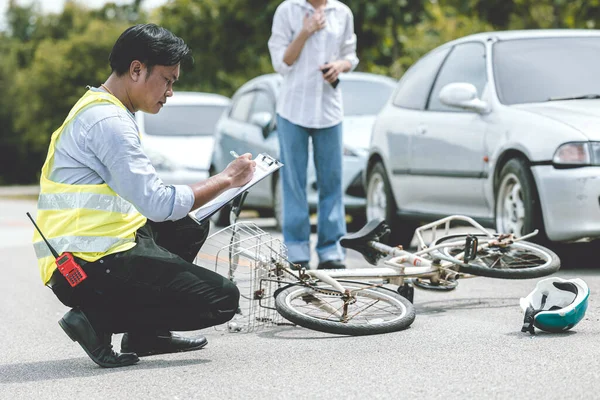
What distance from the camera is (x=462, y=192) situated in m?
8.49

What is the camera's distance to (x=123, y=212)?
4.81 m

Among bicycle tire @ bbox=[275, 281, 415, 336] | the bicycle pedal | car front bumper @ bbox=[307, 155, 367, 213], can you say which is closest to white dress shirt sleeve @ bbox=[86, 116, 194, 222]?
bicycle tire @ bbox=[275, 281, 415, 336]

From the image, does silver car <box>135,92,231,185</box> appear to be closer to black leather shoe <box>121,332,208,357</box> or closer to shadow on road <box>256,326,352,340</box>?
shadow on road <box>256,326,352,340</box>

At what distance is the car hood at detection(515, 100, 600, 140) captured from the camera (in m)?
7.18

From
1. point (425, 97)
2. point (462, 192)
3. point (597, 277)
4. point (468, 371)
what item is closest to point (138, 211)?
point (468, 371)

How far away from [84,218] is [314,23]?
11.1 feet

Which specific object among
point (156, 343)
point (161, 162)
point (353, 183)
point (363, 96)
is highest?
point (156, 343)

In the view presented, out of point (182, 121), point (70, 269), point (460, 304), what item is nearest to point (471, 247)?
point (460, 304)

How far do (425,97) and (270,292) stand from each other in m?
4.05

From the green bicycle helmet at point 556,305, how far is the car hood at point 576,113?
76.2 inches

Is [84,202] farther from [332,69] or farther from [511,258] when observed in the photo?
[332,69]

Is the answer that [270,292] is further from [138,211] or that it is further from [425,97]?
[425,97]

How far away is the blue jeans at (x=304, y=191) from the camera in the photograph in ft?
25.7

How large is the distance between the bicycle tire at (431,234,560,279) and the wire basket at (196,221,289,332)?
3.00 feet
